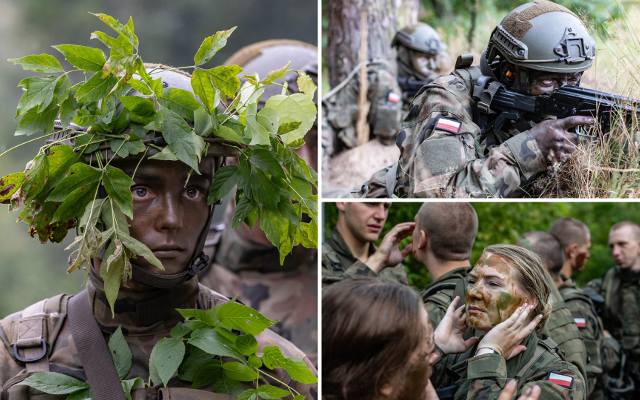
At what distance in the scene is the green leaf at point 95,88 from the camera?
582 centimetres

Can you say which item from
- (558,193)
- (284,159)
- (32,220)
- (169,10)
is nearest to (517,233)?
(558,193)

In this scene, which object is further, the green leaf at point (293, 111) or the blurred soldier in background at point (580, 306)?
the blurred soldier in background at point (580, 306)

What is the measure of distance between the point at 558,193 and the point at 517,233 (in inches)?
11.0

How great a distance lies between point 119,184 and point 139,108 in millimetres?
338

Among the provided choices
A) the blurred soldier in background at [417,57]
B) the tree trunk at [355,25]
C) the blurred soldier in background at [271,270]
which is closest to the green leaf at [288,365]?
the blurred soldier in background at [271,270]

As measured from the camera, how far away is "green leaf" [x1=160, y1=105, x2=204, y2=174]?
19.1ft

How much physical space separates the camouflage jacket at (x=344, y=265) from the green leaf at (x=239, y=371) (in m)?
0.55

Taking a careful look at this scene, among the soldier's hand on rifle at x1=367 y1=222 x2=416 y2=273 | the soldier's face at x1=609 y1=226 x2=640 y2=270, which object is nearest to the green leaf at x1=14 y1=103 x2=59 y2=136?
the soldier's hand on rifle at x1=367 y1=222 x2=416 y2=273

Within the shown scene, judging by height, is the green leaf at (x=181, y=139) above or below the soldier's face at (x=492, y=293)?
above

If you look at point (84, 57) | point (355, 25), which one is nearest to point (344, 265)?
point (84, 57)

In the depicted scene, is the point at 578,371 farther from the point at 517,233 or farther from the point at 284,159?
the point at 284,159

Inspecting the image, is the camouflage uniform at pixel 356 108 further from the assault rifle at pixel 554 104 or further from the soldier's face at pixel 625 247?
the assault rifle at pixel 554 104

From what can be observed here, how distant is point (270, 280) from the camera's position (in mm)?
10125

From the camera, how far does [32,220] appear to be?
19.5ft
